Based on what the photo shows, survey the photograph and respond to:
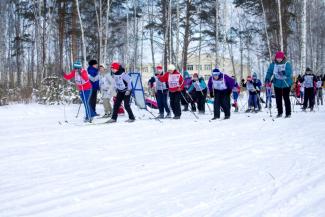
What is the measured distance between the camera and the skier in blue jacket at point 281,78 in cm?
1165

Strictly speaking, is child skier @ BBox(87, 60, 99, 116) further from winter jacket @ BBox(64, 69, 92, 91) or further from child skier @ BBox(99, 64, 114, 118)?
child skier @ BBox(99, 64, 114, 118)

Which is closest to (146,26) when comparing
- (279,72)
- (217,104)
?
(217,104)

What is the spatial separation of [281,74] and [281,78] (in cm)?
12

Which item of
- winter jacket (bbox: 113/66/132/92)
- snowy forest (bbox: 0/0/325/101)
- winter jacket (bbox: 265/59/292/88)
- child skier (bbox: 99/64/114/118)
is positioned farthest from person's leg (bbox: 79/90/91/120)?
snowy forest (bbox: 0/0/325/101)

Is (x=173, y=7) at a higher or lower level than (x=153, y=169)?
higher

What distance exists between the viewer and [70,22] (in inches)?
1088

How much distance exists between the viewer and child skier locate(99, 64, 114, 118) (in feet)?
45.5

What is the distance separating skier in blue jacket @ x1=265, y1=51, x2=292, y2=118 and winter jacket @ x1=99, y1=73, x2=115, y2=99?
5261 mm

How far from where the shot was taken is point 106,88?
14047 mm

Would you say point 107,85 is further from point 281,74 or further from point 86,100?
point 281,74

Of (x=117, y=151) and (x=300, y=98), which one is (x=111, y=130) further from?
(x=300, y=98)

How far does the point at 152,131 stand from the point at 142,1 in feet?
93.9

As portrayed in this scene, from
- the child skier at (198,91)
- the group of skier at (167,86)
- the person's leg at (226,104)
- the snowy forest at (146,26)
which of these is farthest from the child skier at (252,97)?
the snowy forest at (146,26)

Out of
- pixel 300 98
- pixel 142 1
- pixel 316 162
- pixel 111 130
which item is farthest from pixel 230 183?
pixel 142 1
